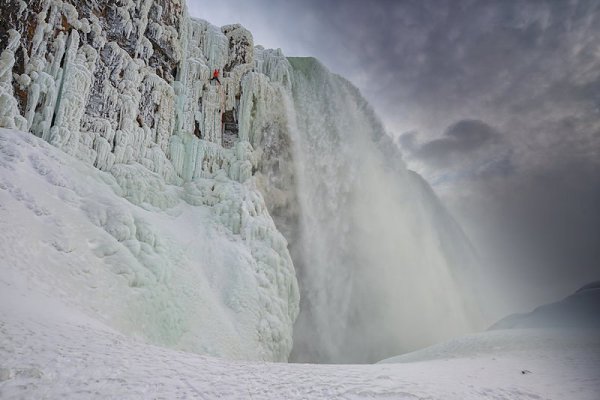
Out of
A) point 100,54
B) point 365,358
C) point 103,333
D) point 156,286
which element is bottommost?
point 365,358

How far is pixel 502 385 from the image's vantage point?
635 cm

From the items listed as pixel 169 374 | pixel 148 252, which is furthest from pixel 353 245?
pixel 169 374

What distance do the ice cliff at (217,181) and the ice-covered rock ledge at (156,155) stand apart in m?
0.07

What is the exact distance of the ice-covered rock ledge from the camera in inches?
436

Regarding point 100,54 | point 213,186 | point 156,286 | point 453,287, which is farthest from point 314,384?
point 453,287

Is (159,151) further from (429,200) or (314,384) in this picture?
(429,200)

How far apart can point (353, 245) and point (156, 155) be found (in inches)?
625

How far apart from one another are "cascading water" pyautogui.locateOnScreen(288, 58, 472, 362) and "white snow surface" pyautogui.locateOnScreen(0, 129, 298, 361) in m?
5.89

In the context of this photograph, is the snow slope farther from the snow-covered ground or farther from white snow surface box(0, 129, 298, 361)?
white snow surface box(0, 129, 298, 361)

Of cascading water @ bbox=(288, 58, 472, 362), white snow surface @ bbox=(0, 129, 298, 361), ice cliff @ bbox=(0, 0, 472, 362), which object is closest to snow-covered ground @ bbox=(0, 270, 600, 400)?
white snow surface @ bbox=(0, 129, 298, 361)

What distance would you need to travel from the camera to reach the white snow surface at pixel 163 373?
13.0ft

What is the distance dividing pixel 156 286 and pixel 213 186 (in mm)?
7663

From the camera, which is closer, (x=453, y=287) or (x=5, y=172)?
(x=5, y=172)

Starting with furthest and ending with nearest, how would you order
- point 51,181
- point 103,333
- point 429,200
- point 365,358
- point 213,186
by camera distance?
point 429,200 < point 365,358 < point 213,186 < point 51,181 < point 103,333
